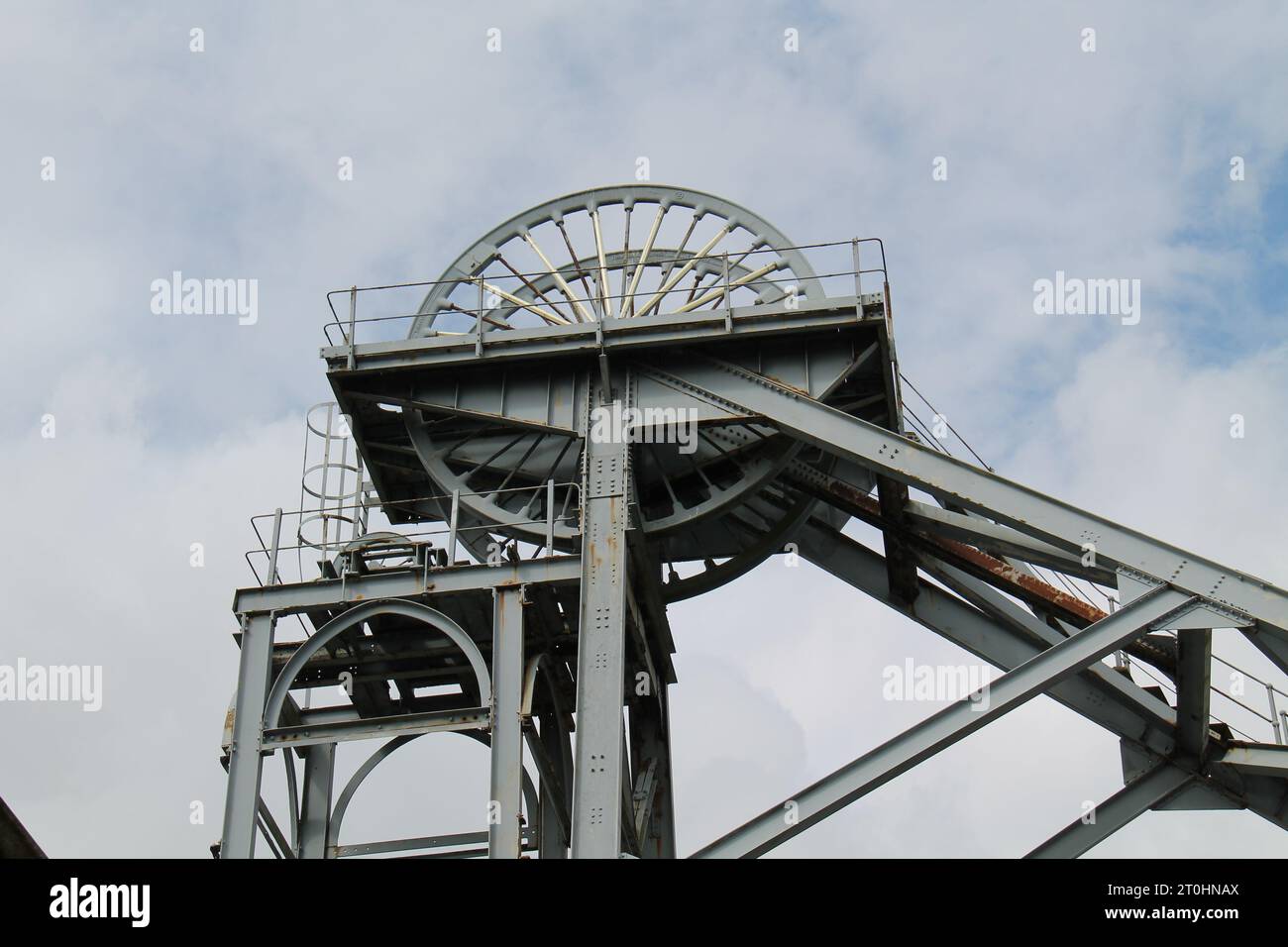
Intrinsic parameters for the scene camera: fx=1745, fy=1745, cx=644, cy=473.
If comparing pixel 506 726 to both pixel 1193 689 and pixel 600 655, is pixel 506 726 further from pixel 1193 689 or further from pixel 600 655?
pixel 1193 689

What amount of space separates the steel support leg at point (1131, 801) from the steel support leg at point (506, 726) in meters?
5.96

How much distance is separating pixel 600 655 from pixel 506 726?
3.76 ft

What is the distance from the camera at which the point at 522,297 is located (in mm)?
21703

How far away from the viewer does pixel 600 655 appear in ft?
56.1

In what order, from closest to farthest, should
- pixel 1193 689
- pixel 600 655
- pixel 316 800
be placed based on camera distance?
pixel 600 655, pixel 1193 689, pixel 316 800

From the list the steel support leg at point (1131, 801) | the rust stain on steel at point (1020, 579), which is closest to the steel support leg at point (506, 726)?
the rust stain on steel at point (1020, 579)

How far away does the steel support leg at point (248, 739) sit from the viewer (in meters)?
17.0

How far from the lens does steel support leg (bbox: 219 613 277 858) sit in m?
17.0

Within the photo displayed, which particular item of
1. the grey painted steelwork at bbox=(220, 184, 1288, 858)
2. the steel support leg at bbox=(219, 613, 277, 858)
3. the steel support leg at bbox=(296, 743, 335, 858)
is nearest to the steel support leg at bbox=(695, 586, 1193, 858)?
the grey painted steelwork at bbox=(220, 184, 1288, 858)

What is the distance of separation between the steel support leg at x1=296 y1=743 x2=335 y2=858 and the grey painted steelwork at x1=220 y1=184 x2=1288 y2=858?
31 mm

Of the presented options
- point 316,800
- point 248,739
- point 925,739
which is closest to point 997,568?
point 925,739

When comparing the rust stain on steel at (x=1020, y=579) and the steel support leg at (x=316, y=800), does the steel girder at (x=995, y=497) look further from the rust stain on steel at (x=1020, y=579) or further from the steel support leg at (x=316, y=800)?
the steel support leg at (x=316, y=800)
